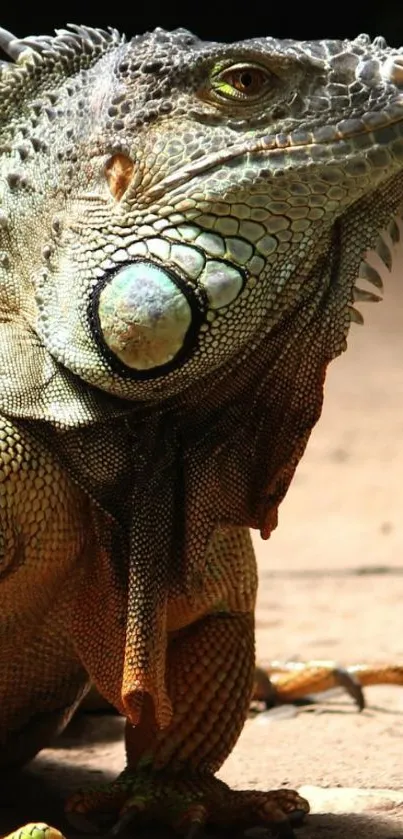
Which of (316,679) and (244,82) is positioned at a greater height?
(244,82)

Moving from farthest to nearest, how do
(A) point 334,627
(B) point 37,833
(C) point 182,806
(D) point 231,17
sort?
1. (D) point 231,17
2. (A) point 334,627
3. (C) point 182,806
4. (B) point 37,833

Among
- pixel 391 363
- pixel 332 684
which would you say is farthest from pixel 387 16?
pixel 332 684

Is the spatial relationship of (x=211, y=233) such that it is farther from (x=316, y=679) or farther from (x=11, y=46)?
(x=316, y=679)

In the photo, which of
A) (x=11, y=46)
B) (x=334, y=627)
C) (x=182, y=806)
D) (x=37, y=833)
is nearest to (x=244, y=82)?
(x=11, y=46)

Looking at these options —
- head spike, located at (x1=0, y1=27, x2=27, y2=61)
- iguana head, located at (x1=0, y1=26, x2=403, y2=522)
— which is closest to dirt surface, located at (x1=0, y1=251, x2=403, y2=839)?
iguana head, located at (x1=0, y1=26, x2=403, y2=522)

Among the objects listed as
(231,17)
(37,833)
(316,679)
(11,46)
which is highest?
(231,17)

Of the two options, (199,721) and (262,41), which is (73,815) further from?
(262,41)
